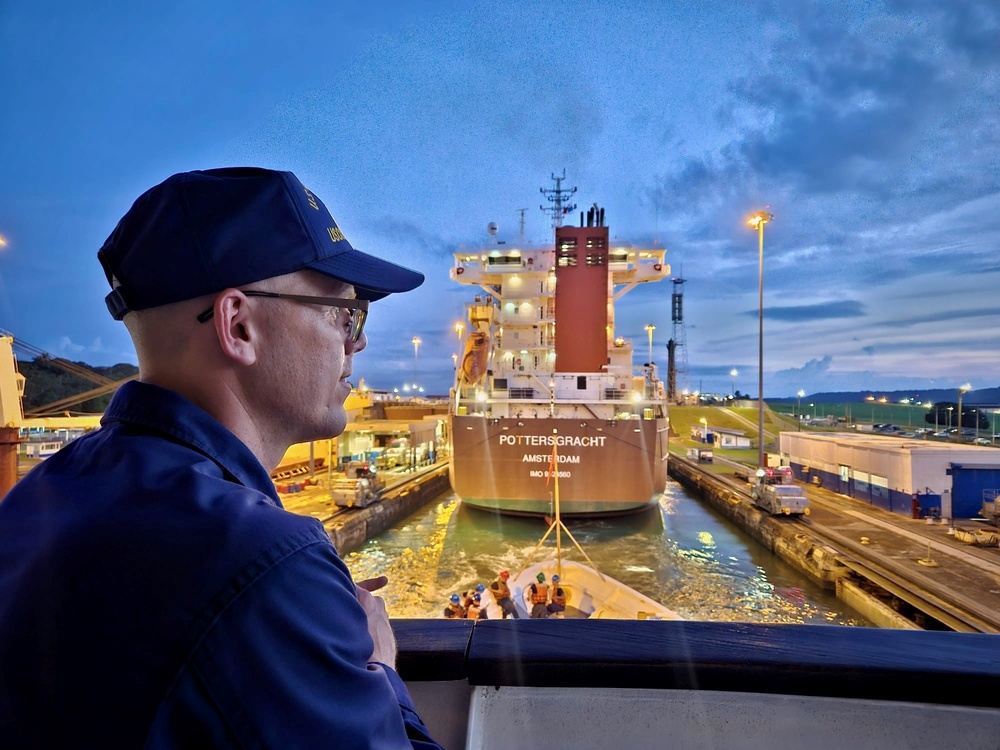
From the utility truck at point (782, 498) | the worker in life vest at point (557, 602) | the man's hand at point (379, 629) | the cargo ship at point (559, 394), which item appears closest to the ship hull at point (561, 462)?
the cargo ship at point (559, 394)

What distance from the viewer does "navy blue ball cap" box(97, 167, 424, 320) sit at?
928 millimetres

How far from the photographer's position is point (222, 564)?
62cm

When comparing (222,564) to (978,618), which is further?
(978,618)

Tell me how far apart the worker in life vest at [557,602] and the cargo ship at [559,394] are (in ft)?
26.8

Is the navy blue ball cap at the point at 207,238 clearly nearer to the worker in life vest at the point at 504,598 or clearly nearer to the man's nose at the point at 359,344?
the man's nose at the point at 359,344

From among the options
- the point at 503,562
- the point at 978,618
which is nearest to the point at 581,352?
the point at 503,562

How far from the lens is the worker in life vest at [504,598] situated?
812 cm

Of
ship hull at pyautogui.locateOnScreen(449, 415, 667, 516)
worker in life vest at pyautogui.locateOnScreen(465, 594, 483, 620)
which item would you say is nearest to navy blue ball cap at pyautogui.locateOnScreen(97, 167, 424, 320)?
worker in life vest at pyautogui.locateOnScreen(465, 594, 483, 620)

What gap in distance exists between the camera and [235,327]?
98 centimetres

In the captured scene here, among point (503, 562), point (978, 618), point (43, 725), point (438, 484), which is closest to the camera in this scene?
point (43, 725)

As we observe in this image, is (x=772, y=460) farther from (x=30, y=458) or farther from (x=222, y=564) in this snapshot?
(x=30, y=458)

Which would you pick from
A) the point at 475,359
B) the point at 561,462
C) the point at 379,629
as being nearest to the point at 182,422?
the point at 379,629

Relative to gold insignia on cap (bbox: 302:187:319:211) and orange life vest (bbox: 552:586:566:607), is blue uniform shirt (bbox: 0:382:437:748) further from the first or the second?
orange life vest (bbox: 552:586:566:607)

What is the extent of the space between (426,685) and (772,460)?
25503mm
